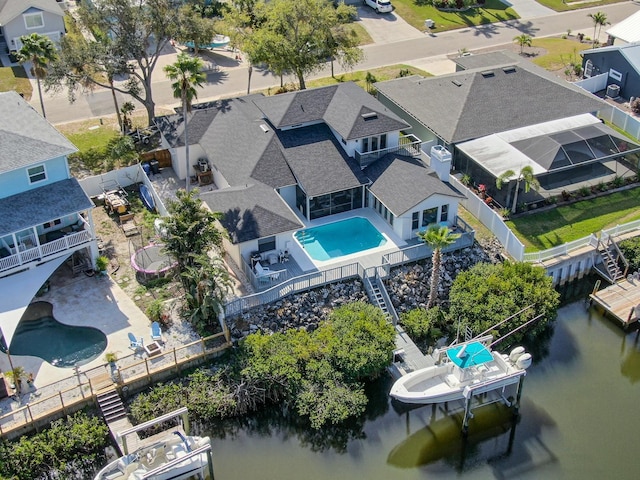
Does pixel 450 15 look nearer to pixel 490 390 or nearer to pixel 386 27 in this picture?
pixel 386 27

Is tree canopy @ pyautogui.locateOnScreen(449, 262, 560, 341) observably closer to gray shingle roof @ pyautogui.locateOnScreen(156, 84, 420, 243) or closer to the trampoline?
gray shingle roof @ pyautogui.locateOnScreen(156, 84, 420, 243)

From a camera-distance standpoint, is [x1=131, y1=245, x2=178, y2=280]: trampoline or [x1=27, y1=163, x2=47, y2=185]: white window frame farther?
[x1=131, y1=245, x2=178, y2=280]: trampoline

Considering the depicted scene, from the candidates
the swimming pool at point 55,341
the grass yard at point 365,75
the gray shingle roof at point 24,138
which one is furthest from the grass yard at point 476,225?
the gray shingle roof at point 24,138

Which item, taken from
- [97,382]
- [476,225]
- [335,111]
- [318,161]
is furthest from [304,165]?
[97,382]

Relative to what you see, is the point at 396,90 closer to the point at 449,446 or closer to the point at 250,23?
the point at 250,23

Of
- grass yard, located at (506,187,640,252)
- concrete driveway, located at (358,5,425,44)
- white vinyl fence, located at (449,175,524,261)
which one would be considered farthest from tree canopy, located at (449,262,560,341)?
concrete driveway, located at (358,5,425,44)

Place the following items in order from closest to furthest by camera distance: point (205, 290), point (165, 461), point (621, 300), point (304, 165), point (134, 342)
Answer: point (165, 461), point (134, 342), point (205, 290), point (621, 300), point (304, 165)

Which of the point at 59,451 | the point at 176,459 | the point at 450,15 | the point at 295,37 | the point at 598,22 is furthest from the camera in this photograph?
the point at 450,15
